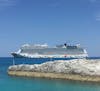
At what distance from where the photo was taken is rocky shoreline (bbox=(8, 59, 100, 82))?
56.3 m

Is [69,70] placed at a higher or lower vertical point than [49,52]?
lower

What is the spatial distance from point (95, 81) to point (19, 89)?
45.1 ft

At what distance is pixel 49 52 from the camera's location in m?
190

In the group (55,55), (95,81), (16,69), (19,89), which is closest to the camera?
(19,89)

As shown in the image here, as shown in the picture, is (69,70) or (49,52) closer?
(69,70)

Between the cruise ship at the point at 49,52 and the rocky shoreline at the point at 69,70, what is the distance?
4757 inches

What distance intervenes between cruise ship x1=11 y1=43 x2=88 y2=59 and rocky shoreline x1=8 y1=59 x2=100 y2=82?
121 metres

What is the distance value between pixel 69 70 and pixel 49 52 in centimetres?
13071

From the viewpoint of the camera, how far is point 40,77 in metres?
62.7

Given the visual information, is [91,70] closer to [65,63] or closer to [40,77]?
[65,63]

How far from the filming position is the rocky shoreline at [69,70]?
56263 mm

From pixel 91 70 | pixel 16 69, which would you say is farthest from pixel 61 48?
pixel 91 70

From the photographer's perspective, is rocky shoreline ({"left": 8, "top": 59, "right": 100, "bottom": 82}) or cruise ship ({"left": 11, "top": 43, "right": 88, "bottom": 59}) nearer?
rocky shoreline ({"left": 8, "top": 59, "right": 100, "bottom": 82})

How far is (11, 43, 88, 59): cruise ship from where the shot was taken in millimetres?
189275
